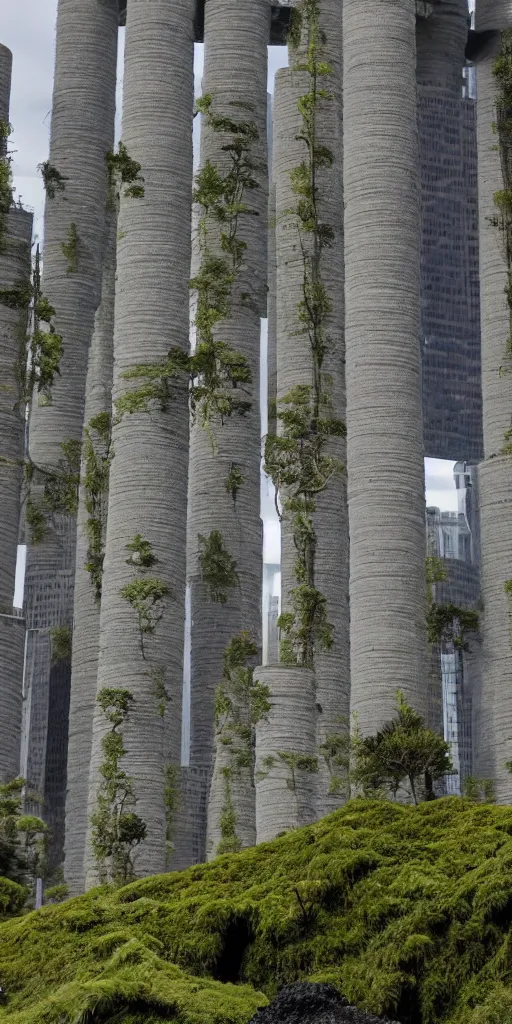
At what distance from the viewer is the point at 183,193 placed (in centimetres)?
2053

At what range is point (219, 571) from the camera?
20750 millimetres

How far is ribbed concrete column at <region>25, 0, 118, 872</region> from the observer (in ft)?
75.7

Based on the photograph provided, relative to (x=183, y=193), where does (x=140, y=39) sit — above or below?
above

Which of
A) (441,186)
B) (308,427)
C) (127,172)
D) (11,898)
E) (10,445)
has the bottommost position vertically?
(11,898)

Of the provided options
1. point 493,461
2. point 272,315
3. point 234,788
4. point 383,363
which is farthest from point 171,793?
point 272,315

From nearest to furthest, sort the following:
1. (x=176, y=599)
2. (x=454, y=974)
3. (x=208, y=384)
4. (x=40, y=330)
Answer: (x=454, y=974) → (x=176, y=599) → (x=208, y=384) → (x=40, y=330)

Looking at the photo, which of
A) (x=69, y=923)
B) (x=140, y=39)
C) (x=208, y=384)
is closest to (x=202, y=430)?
(x=208, y=384)

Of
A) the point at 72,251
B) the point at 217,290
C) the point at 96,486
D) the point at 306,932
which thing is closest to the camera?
the point at 306,932

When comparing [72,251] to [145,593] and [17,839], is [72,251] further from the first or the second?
[17,839]

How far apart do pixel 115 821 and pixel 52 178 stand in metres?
10.2

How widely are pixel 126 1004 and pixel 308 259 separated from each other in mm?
13403

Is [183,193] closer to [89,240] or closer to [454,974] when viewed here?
[89,240]

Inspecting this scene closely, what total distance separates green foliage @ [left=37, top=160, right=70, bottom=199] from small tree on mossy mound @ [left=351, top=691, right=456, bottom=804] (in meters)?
10.7

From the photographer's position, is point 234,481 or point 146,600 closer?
point 146,600
